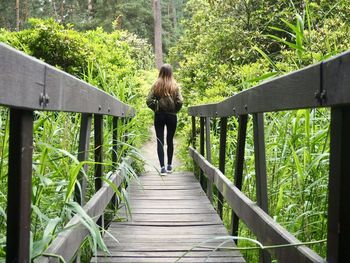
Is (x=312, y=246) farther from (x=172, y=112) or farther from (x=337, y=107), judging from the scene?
(x=172, y=112)

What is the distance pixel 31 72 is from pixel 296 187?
1.66 m

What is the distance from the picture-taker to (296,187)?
8.32ft

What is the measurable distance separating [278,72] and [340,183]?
1484mm

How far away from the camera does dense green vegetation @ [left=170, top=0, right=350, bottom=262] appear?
2258mm

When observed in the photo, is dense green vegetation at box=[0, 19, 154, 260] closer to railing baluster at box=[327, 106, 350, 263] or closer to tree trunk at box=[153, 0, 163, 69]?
railing baluster at box=[327, 106, 350, 263]

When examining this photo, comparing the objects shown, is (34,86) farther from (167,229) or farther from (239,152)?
(167,229)

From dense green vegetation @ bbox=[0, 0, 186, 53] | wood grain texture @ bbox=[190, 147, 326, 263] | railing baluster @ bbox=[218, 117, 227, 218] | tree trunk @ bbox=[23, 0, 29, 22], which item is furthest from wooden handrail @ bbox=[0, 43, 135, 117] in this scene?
tree trunk @ bbox=[23, 0, 29, 22]

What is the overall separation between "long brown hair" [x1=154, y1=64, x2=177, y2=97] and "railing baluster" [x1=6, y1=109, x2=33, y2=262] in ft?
18.6

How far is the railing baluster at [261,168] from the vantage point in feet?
7.61

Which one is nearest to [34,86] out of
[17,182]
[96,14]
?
[17,182]

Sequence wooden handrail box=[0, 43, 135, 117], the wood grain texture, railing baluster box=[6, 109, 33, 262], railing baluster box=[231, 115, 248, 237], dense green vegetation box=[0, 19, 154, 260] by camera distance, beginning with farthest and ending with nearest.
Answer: railing baluster box=[231, 115, 248, 237] < dense green vegetation box=[0, 19, 154, 260] < the wood grain texture < railing baluster box=[6, 109, 33, 262] < wooden handrail box=[0, 43, 135, 117]

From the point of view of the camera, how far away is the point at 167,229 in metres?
3.75

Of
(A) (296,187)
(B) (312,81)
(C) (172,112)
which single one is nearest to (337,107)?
(B) (312,81)

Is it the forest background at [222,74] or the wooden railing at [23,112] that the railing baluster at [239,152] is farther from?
the wooden railing at [23,112]
